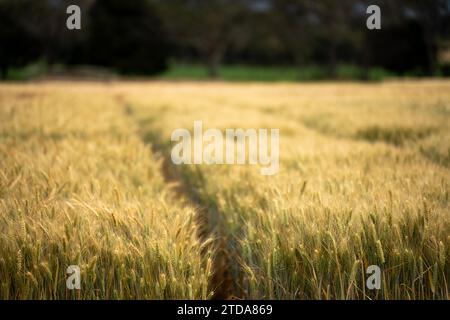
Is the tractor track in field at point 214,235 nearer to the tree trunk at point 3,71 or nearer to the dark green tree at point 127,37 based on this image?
the tree trunk at point 3,71

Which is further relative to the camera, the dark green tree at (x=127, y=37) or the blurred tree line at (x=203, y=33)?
the dark green tree at (x=127, y=37)

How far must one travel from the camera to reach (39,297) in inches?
62.1

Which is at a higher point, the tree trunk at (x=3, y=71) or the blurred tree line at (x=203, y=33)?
the blurred tree line at (x=203, y=33)

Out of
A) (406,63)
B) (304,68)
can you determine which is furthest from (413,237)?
(304,68)

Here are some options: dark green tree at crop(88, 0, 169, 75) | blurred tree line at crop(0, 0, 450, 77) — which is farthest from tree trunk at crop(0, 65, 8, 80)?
dark green tree at crop(88, 0, 169, 75)

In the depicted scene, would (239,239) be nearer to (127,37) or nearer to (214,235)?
(214,235)

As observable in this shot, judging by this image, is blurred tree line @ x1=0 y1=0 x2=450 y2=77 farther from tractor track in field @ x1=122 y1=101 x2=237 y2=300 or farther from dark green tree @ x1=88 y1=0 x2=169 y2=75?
tractor track in field @ x1=122 y1=101 x2=237 y2=300

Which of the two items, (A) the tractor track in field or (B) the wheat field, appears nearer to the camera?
(B) the wheat field

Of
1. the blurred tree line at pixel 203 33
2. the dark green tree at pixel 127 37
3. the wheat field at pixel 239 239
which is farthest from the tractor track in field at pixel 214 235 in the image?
the dark green tree at pixel 127 37

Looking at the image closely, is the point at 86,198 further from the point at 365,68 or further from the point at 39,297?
the point at 365,68

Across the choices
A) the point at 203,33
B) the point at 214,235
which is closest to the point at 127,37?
the point at 203,33

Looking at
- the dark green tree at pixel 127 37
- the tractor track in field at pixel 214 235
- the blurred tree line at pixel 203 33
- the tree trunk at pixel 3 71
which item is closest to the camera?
the tractor track in field at pixel 214 235

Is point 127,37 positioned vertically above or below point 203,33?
below

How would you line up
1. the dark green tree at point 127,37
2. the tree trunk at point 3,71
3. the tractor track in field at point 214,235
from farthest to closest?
the dark green tree at point 127,37
the tree trunk at point 3,71
the tractor track in field at point 214,235
